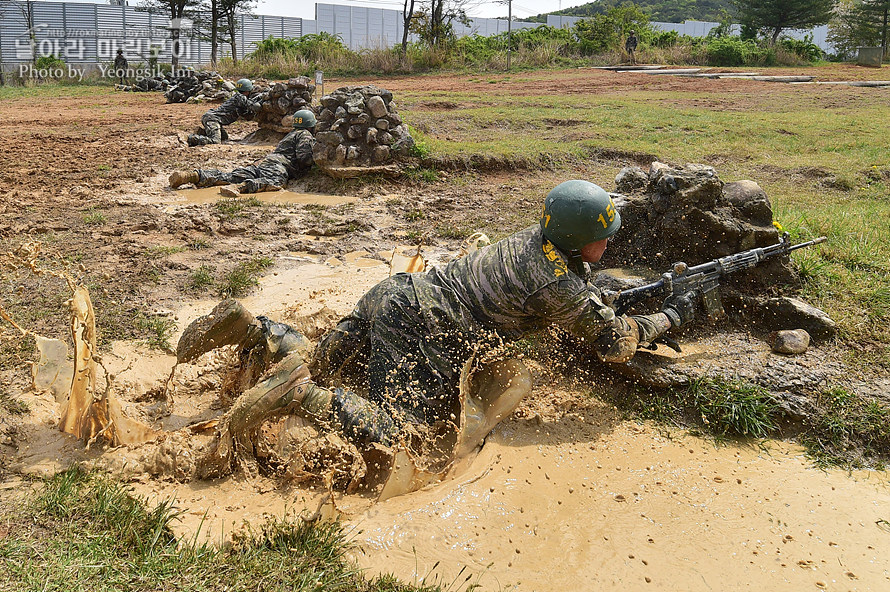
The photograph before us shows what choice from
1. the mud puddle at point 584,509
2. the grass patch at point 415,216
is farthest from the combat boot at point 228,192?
the mud puddle at point 584,509

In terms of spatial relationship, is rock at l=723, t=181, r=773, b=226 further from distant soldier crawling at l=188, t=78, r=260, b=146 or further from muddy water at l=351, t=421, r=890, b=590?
distant soldier crawling at l=188, t=78, r=260, b=146

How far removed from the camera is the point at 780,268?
16.1 feet

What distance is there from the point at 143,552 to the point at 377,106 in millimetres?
7984

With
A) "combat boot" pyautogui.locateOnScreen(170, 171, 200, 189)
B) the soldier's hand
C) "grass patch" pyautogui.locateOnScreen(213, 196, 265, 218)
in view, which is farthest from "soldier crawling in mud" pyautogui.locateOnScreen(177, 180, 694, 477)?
"combat boot" pyautogui.locateOnScreen(170, 171, 200, 189)

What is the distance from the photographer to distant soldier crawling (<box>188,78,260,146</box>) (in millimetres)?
12805

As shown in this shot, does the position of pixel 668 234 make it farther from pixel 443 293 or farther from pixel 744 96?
pixel 744 96

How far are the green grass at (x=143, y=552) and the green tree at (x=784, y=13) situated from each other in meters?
35.8

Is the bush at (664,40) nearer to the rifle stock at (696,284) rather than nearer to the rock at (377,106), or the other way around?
the rock at (377,106)

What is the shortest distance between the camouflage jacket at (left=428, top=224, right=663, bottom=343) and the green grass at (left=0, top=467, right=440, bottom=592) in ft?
4.49

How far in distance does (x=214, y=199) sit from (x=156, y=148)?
3.78 metres

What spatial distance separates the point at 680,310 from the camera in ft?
13.5

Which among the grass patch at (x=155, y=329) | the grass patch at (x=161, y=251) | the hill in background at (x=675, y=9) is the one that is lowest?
the grass patch at (x=155, y=329)

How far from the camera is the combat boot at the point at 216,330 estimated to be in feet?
11.2

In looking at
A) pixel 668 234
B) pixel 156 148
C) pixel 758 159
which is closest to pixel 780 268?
pixel 668 234
